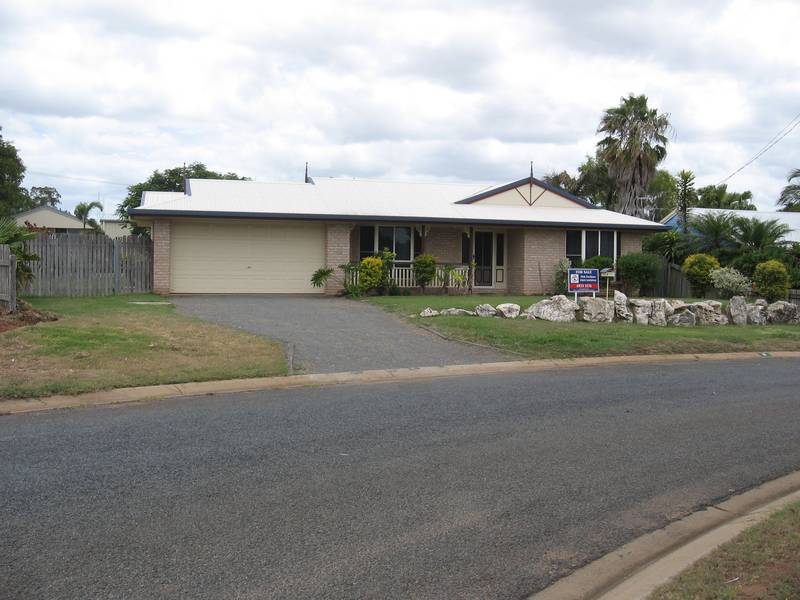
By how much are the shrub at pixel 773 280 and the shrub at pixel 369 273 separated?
11103mm

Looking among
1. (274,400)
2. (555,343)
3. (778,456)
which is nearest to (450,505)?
(778,456)

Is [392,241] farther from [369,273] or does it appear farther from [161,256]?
[161,256]

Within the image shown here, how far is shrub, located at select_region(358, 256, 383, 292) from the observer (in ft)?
73.9

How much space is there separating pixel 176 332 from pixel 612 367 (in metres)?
7.48

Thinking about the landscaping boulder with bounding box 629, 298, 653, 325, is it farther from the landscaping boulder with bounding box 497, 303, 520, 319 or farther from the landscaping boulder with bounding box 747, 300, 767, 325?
the landscaping boulder with bounding box 747, 300, 767, 325

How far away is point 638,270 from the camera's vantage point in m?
25.6

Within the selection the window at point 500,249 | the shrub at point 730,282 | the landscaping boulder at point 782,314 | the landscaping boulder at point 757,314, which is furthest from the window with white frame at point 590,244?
the landscaping boulder at point 782,314

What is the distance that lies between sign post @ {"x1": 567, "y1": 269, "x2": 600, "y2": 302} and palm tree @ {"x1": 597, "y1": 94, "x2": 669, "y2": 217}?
21797mm

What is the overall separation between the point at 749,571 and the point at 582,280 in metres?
15.3

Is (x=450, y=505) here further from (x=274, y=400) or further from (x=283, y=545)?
(x=274, y=400)

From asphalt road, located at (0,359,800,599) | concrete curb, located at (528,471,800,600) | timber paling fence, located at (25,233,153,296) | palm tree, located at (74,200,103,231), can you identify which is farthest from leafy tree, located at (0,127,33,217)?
concrete curb, located at (528,471,800,600)

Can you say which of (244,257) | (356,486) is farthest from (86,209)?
(356,486)

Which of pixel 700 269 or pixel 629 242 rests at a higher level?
pixel 629 242

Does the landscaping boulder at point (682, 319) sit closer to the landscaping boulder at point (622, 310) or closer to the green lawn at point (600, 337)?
the green lawn at point (600, 337)
